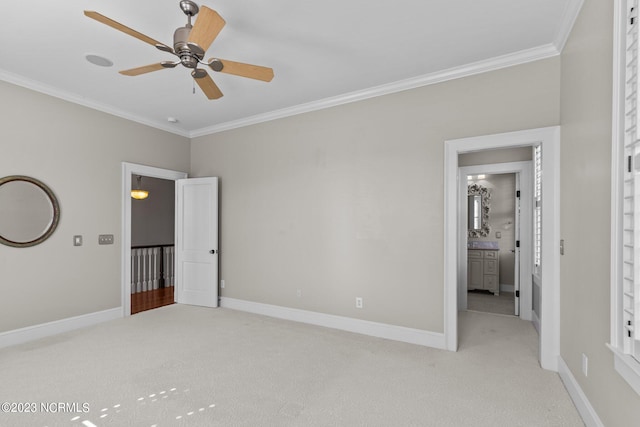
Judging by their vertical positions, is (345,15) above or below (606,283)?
above

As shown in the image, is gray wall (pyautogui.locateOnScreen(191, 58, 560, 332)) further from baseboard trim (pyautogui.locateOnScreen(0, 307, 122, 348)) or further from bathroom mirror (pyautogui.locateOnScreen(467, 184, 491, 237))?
bathroom mirror (pyautogui.locateOnScreen(467, 184, 491, 237))

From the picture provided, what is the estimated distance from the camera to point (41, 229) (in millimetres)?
3695

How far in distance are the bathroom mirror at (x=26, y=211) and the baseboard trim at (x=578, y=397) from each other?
5182 mm

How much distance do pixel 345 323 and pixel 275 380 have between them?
146cm

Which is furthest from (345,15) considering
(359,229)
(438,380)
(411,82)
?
(438,380)

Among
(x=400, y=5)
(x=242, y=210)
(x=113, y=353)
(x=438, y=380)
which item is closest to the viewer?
(x=400, y=5)

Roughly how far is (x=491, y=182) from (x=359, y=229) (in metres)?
3.82

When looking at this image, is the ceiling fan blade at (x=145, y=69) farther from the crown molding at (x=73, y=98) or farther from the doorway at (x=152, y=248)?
the doorway at (x=152, y=248)

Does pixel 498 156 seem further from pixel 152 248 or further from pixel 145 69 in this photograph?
pixel 152 248

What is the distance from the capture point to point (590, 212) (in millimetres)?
2100

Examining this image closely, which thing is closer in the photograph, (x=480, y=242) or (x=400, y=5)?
(x=400, y=5)

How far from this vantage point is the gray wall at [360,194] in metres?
3.29

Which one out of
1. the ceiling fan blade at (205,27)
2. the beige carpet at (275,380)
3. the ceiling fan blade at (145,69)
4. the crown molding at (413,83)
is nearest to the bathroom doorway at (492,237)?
the beige carpet at (275,380)

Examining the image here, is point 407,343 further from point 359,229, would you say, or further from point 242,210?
point 242,210
